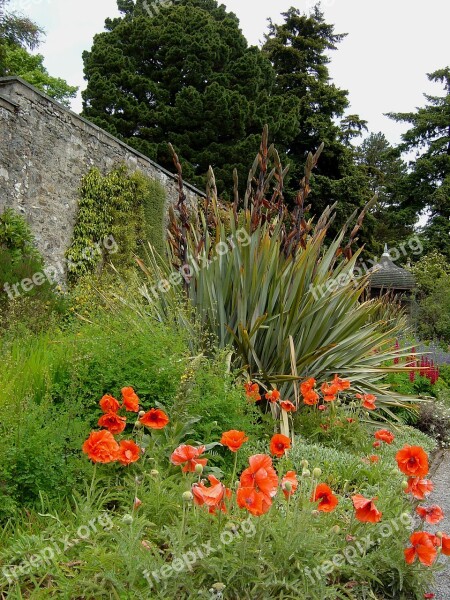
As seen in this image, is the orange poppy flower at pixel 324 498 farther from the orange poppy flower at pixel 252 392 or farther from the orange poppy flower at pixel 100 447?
the orange poppy flower at pixel 252 392

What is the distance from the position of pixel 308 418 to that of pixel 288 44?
2049cm

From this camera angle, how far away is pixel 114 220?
9.33 meters

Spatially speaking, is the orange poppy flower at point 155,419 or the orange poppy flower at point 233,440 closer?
the orange poppy flower at point 233,440

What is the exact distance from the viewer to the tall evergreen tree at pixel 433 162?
894 inches

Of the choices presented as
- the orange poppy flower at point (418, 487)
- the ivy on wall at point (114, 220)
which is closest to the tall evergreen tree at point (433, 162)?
the ivy on wall at point (114, 220)

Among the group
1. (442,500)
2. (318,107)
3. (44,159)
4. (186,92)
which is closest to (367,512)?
(442,500)

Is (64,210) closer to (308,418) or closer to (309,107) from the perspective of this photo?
(308,418)

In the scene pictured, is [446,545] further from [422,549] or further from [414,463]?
[414,463]

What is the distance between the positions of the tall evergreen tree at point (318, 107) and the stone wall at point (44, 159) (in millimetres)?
11872

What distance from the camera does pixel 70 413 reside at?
7.11ft

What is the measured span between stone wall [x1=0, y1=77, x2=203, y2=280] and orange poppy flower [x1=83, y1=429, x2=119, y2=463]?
5.99m

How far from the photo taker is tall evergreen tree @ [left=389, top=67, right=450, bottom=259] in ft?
74.5

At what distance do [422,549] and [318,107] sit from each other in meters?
20.5

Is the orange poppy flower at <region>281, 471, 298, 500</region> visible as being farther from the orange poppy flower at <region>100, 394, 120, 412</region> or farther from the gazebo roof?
the gazebo roof
